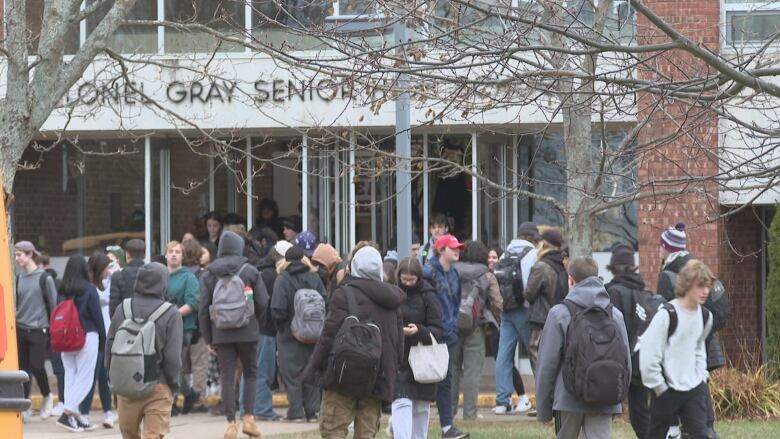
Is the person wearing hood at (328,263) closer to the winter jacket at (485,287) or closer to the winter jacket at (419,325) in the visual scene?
the winter jacket at (485,287)

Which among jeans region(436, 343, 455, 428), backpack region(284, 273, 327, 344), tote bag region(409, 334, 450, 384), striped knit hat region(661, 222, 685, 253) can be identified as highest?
striped knit hat region(661, 222, 685, 253)

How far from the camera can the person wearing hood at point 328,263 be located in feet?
45.0

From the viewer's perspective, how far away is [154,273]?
10531 millimetres

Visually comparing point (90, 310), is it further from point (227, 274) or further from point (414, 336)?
point (414, 336)

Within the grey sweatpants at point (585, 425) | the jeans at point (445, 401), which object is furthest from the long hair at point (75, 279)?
the grey sweatpants at point (585, 425)

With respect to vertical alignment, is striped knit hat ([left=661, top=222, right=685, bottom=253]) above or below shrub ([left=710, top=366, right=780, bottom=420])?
above

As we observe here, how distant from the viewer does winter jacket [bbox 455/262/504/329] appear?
14.2 meters

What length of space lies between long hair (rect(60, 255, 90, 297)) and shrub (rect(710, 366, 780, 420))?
648 cm

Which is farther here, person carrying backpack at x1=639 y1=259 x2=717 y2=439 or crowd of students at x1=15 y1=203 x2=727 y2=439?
person carrying backpack at x1=639 y1=259 x2=717 y2=439

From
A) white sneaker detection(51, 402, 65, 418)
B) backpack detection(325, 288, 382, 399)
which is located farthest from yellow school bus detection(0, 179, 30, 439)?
white sneaker detection(51, 402, 65, 418)

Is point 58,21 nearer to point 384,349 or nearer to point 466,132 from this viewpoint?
point 384,349

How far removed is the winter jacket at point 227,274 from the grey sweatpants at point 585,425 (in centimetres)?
422

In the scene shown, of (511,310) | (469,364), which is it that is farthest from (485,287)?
(469,364)

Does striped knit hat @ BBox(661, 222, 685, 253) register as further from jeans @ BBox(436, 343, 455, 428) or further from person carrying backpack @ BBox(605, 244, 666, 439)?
jeans @ BBox(436, 343, 455, 428)
